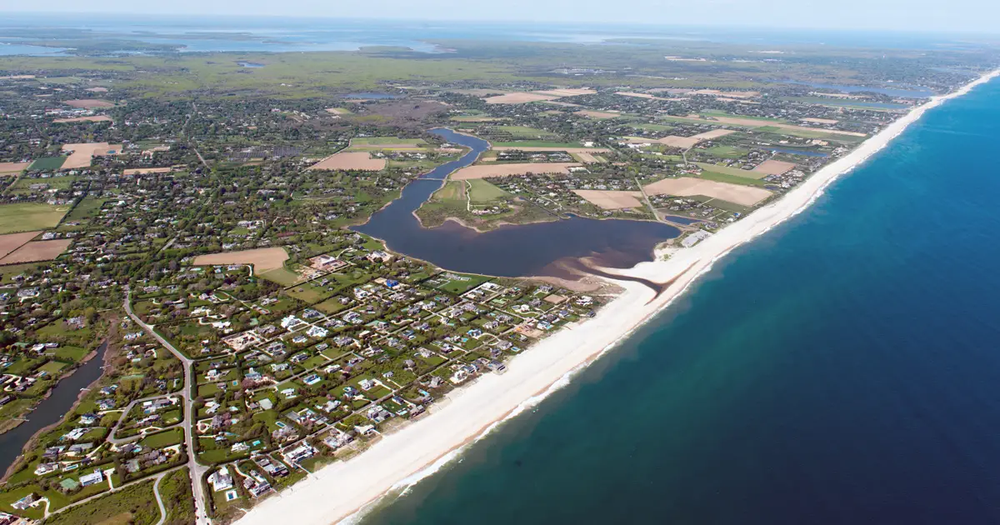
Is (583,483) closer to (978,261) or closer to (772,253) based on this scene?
(772,253)

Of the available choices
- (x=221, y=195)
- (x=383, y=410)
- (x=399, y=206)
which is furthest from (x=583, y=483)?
(x=221, y=195)

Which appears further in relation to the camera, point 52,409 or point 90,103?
point 90,103

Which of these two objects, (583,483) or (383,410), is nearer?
(583,483)

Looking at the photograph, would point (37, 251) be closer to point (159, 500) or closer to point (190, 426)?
point (190, 426)

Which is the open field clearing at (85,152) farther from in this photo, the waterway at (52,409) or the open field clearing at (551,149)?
the open field clearing at (551,149)

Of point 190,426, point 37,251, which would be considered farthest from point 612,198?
point 37,251
